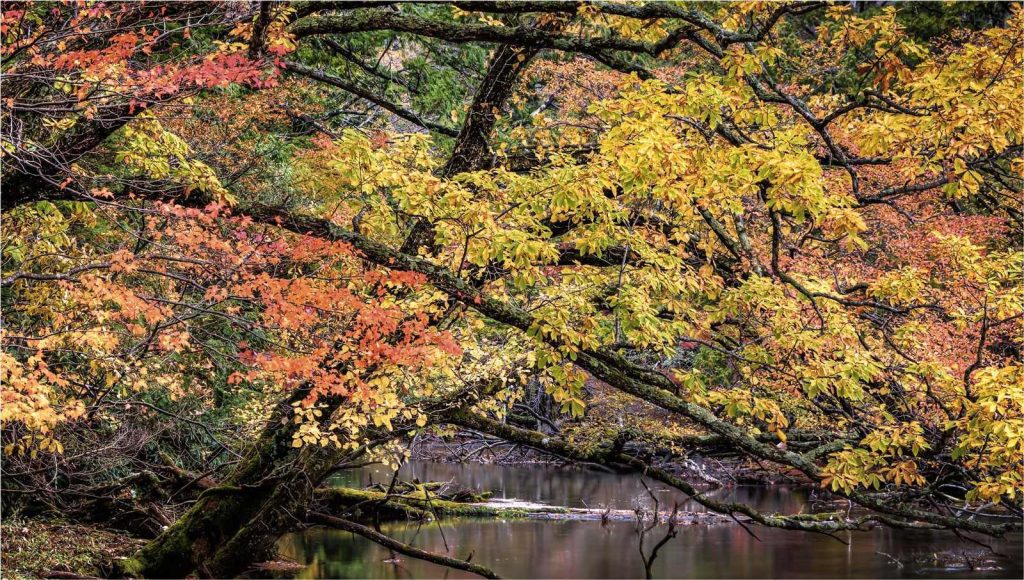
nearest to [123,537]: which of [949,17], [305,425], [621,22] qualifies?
[305,425]

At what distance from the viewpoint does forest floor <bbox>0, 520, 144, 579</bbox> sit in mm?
9359

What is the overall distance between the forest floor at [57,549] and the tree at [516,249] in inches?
30.5

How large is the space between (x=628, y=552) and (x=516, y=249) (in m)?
11.2

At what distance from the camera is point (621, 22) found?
27.8 ft

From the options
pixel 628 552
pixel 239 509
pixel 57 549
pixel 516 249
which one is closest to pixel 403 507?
pixel 628 552

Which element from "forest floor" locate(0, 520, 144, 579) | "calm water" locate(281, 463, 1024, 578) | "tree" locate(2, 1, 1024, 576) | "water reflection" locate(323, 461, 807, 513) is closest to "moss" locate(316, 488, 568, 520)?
"calm water" locate(281, 463, 1024, 578)

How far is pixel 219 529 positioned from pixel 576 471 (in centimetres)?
1599

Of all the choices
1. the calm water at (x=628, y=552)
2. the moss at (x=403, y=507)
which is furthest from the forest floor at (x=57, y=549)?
the calm water at (x=628, y=552)

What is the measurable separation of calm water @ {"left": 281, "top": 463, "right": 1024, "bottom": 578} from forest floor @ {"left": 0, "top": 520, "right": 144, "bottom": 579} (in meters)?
3.26

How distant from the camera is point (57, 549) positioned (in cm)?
1032

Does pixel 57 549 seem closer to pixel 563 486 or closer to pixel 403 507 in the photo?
pixel 403 507

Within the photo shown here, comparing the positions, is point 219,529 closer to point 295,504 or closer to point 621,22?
point 295,504

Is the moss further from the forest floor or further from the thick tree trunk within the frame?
the forest floor

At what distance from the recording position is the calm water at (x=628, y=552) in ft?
49.2
